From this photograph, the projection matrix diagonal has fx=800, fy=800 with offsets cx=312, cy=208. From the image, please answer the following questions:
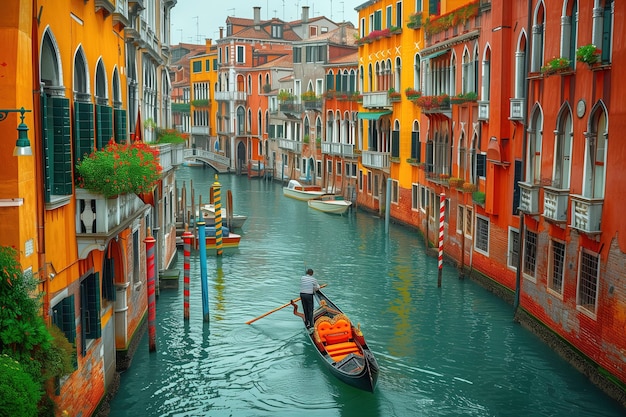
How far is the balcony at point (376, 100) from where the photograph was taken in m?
29.7

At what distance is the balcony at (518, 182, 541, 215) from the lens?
1379 centimetres

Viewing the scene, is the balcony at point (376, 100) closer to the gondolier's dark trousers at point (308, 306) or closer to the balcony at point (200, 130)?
the gondolier's dark trousers at point (308, 306)

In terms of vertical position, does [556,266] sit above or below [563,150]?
below

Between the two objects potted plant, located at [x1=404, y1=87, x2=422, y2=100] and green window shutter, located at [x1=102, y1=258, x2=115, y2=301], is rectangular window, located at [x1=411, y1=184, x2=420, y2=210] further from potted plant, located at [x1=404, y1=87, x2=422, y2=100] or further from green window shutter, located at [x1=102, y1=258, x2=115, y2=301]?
green window shutter, located at [x1=102, y1=258, x2=115, y2=301]

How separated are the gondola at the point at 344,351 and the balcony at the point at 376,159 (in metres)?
16.1

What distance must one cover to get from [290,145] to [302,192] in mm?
8553

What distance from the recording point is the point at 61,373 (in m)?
7.02

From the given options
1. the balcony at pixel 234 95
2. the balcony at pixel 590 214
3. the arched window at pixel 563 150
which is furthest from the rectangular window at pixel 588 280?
the balcony at pixel 234 95

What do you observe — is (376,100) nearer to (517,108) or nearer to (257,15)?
(517,108)

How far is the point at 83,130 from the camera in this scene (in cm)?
894

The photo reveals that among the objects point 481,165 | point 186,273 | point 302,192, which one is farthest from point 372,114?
point 186,273

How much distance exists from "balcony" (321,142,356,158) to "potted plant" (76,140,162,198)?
2551 centimetres

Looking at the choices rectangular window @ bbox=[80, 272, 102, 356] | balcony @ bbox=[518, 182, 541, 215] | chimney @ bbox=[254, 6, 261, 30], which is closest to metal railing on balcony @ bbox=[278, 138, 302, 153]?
chimney @ bbox=[254, 6, 261, 30]

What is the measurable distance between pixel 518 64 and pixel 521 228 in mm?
3233
